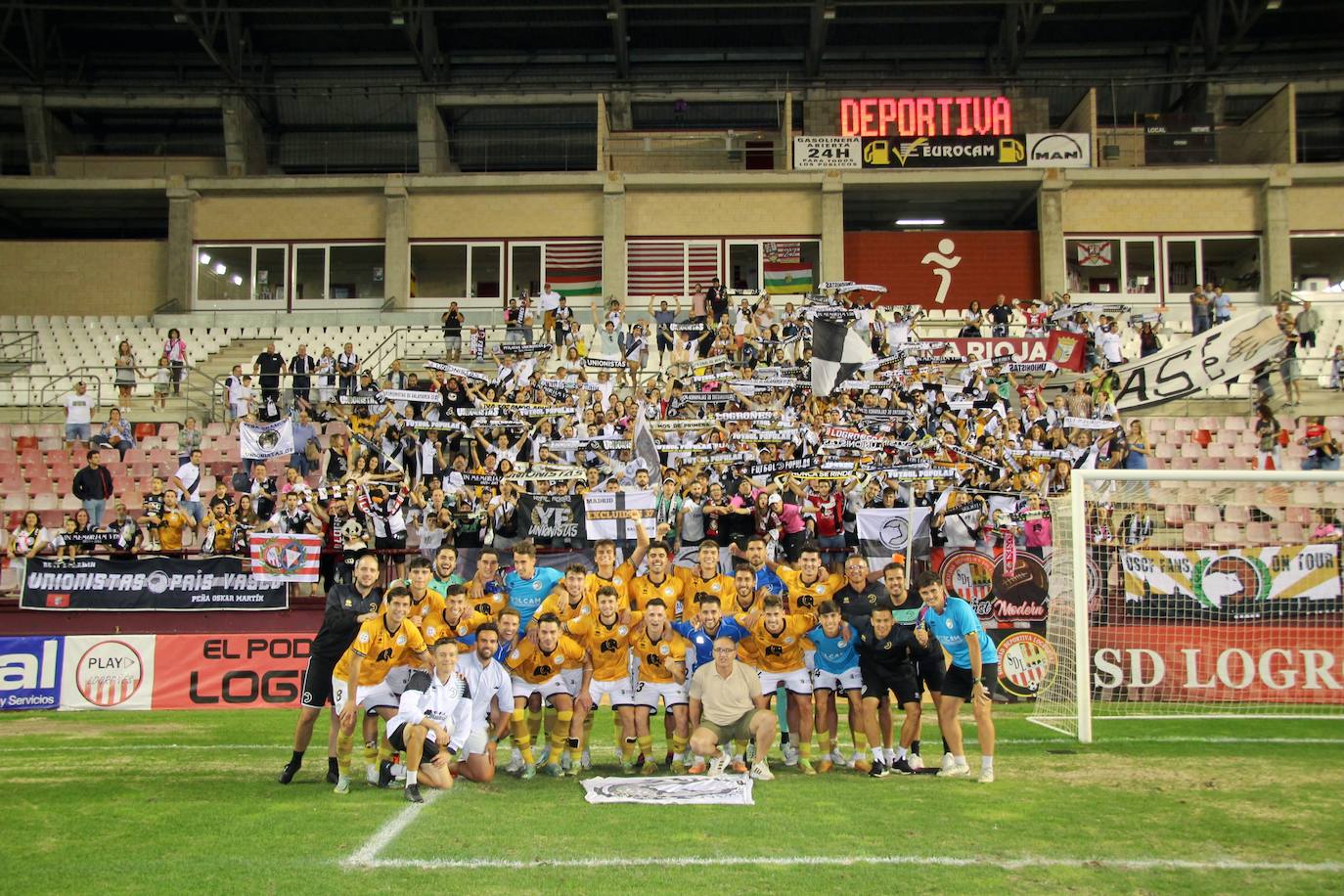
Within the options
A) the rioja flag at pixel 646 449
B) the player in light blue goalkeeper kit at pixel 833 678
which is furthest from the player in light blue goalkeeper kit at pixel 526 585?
the rioja flag at pixel 646 449

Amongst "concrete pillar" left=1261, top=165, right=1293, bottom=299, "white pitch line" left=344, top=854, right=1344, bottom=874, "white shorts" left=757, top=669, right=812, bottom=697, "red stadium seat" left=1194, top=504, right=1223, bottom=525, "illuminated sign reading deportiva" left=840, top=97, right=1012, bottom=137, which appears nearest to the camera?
"white pitch line" left=344, top=854, right=1344, bottom=874

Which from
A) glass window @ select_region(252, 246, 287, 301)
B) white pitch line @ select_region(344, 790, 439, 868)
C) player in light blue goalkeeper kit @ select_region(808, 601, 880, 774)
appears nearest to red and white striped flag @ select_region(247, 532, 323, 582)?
white pitch line @ select_region(344, 790, 439, 868)

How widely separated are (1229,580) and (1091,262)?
22.0 meters

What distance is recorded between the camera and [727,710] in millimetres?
10312

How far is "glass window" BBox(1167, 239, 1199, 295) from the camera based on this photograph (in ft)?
114

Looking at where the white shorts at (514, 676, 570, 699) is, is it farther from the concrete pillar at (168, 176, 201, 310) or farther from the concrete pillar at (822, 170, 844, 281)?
the concrete pillar at (168, 176, 201, 310)

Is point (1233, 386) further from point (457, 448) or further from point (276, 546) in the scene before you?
point (276, 546)

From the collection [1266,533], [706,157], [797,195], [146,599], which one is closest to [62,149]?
[706,157]

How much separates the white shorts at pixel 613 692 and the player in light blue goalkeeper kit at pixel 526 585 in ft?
3.63

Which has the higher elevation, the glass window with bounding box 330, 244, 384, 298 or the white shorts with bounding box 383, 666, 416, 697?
the glass window with bounding box 330, 244, 384, 298

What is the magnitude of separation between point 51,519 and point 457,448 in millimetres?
7850

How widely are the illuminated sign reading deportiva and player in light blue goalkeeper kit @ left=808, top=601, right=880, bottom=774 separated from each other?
27350mm

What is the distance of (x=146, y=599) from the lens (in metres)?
16.6

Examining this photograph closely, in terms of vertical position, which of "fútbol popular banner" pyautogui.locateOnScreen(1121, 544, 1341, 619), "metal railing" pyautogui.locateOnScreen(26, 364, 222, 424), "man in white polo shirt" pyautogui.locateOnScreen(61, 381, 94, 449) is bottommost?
"fútbol popular banner" pyautogui.locateOnScreen(1121, 544, 1341, 619)
